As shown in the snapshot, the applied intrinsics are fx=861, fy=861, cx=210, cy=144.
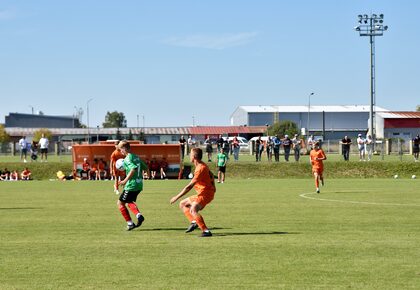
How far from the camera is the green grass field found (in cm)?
1201

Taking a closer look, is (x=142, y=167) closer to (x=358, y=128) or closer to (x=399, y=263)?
(x=399, y=263)

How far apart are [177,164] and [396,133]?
7117 centimetres

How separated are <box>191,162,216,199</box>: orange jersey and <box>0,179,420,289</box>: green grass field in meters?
0.95

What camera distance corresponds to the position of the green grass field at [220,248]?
12.0 m

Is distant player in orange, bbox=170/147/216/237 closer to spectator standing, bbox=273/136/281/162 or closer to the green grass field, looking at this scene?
the green grass field

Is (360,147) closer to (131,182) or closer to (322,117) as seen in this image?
(131,182)

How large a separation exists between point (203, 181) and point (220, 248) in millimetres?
2295

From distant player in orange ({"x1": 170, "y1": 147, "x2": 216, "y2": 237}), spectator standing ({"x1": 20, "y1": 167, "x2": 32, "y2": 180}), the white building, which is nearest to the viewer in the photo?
distant player in orange ({"x1": 170, "y1": 147, "x2": 216, "y2": 237})

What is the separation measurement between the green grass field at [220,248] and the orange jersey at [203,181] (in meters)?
0.95

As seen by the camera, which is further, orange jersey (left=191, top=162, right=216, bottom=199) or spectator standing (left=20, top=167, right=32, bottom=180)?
spectator standing (left=20, top=167, right=32, bottom=180)

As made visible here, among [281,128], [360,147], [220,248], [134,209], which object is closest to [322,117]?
[281,128]

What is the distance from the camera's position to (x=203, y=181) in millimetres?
17469

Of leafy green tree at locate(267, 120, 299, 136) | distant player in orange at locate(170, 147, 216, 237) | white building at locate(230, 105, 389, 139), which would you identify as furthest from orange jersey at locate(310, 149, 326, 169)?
white building at locate(230, 105, 389, 139)

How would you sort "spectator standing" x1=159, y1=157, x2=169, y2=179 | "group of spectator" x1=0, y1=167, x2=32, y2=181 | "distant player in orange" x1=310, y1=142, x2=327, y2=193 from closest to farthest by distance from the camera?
"distant player in orange" x1=310, y1=142, x2=327, y2=193, "spectator standing" x1=159, y1=157, x2=169, y2=179, "group of spectator" x1=0, y1=167, x2=32, y2=181
